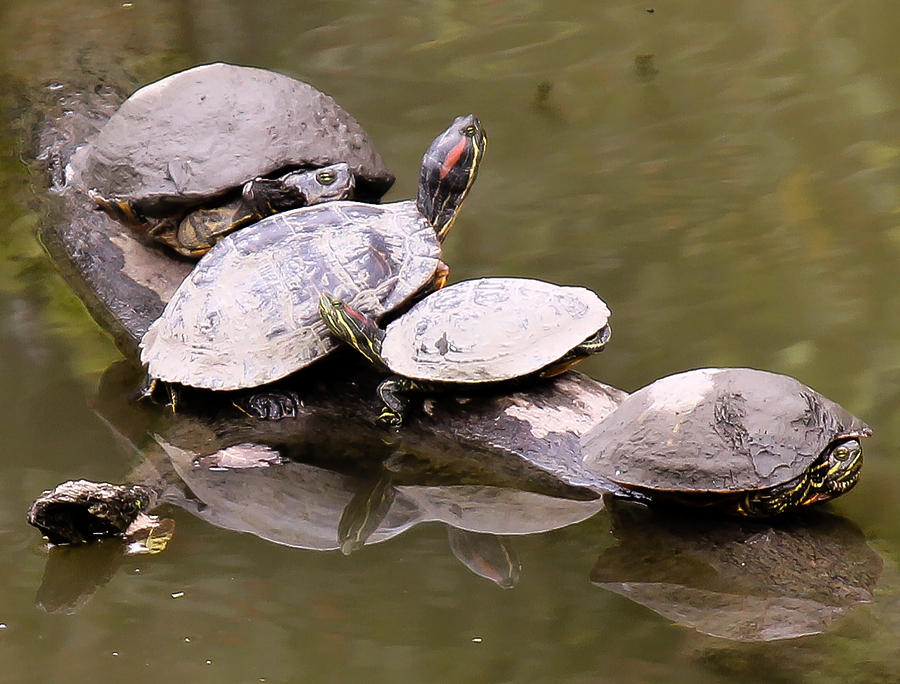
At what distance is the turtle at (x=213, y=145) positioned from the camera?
4.80 meters

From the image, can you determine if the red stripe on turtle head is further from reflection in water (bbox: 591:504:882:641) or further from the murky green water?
reflection in water (bbox: 591:504:882:641)

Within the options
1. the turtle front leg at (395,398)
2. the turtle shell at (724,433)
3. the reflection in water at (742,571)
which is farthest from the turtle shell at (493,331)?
the reflection in water at (742,571)

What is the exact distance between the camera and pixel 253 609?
10.1 ft

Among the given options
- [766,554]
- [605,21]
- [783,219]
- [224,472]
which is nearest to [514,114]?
[605,21]

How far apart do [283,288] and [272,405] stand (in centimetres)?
42

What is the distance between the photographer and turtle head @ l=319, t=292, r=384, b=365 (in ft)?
12.6

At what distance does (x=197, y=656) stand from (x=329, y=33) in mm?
5570

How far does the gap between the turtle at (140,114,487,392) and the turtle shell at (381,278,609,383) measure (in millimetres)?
322

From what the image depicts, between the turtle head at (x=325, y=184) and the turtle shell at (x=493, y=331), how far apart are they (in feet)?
3.46

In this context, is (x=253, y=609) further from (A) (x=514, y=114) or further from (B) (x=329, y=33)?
(B) (x=329, y=33)

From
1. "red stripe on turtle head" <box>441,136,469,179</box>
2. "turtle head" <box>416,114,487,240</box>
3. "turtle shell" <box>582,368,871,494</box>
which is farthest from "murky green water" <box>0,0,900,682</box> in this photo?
"red stripe on turtle head" <box>441,136,469,179</box>

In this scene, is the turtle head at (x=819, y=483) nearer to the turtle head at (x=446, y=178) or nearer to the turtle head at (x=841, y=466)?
the turtle head at (x=841, y=466)

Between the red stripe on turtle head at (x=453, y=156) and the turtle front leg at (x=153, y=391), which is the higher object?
the red stripe on turtle head at (x=453, y=156)

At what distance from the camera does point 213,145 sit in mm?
4859
